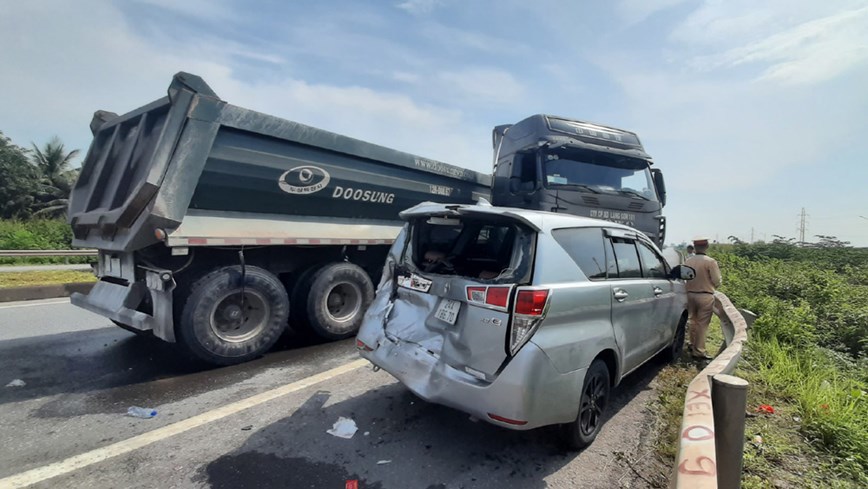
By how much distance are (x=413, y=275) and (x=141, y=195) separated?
3.03 meters

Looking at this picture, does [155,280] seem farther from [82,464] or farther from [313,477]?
[313,477]

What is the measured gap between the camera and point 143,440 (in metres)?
3.07

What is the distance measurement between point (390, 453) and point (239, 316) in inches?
113

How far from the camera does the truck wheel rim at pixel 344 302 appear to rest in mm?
6043

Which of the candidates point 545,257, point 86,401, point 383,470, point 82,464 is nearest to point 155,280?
point 86,401

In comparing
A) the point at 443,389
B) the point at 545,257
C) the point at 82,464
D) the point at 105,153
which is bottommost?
the point at 82,464

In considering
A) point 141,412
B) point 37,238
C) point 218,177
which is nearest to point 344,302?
point 218,177

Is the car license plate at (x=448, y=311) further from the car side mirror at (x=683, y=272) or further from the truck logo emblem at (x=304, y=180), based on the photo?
the truck logo emblem at (x=304, y=180)

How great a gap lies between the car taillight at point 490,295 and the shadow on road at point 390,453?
1116 millimetres

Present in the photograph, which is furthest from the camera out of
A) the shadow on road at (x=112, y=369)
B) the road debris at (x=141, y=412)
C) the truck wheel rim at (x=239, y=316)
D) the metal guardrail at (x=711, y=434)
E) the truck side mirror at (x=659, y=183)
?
the truck side mirror at (x=659, y=183)

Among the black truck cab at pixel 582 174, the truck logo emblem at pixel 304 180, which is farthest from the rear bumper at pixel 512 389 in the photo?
the black truck cab at pixel 582 174

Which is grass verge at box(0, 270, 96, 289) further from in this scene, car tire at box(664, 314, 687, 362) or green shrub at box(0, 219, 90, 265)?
car tire at box(664, 314, 687, 362)

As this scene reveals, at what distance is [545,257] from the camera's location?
2943 mm

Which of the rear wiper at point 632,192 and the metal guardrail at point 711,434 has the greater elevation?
the rear wiper at point 632,192
